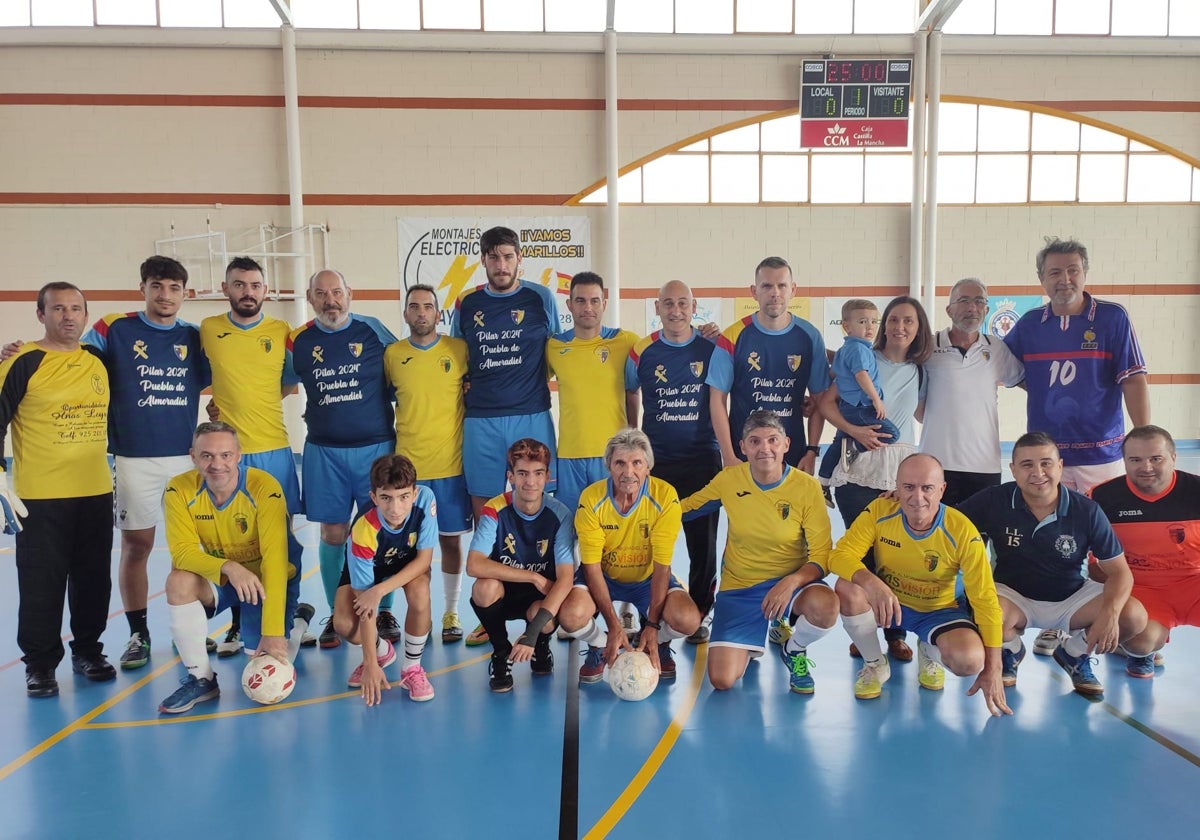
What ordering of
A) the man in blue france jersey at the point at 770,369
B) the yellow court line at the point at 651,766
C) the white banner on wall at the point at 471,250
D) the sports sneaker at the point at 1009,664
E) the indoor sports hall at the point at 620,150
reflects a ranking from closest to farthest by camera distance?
1. the yellow court line at the point at 651,766
2. the sports sneaker at the point at 1009,664
3. the man in blue france jersey at the point at 770,369
4. the indoor sports hall at the point at 620,150
5. the white banner on wall at the point at 471,250

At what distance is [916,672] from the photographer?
412 centimetres

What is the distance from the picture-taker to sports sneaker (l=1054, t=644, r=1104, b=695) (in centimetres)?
378

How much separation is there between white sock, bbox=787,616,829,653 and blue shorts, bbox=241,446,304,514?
2.98m

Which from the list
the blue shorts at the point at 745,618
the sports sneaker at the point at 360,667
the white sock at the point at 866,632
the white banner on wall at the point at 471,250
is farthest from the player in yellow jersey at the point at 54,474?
the white banner on wall at the point at 471,250

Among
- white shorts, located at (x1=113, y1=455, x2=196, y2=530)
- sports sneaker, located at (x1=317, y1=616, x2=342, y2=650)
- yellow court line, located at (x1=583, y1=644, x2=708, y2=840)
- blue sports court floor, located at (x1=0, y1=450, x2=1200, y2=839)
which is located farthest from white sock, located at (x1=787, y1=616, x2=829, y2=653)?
white shorts, located at (x1=113, y1=455, x2=196, y2=530)

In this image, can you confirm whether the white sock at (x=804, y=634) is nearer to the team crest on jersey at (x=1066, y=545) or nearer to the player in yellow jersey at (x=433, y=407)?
the team crest on jersey at (x=1066, y=545)

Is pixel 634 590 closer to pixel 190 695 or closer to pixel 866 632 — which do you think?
pixel 866 632

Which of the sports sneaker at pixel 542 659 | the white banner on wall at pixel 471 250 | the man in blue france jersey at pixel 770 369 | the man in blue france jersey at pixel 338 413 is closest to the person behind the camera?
the sports sneaker at pixel 542 659

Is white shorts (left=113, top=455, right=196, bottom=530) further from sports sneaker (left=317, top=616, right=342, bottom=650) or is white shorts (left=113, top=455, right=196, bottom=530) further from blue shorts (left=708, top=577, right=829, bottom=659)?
blue shorts (left=708, top=577, right=829, bottom=659)

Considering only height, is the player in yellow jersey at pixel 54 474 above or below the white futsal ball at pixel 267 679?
above

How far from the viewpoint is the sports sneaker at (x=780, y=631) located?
4.51 m

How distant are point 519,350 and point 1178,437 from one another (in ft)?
41.6

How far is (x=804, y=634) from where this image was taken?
3.88m

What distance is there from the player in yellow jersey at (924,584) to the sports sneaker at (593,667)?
1307 millimetres
